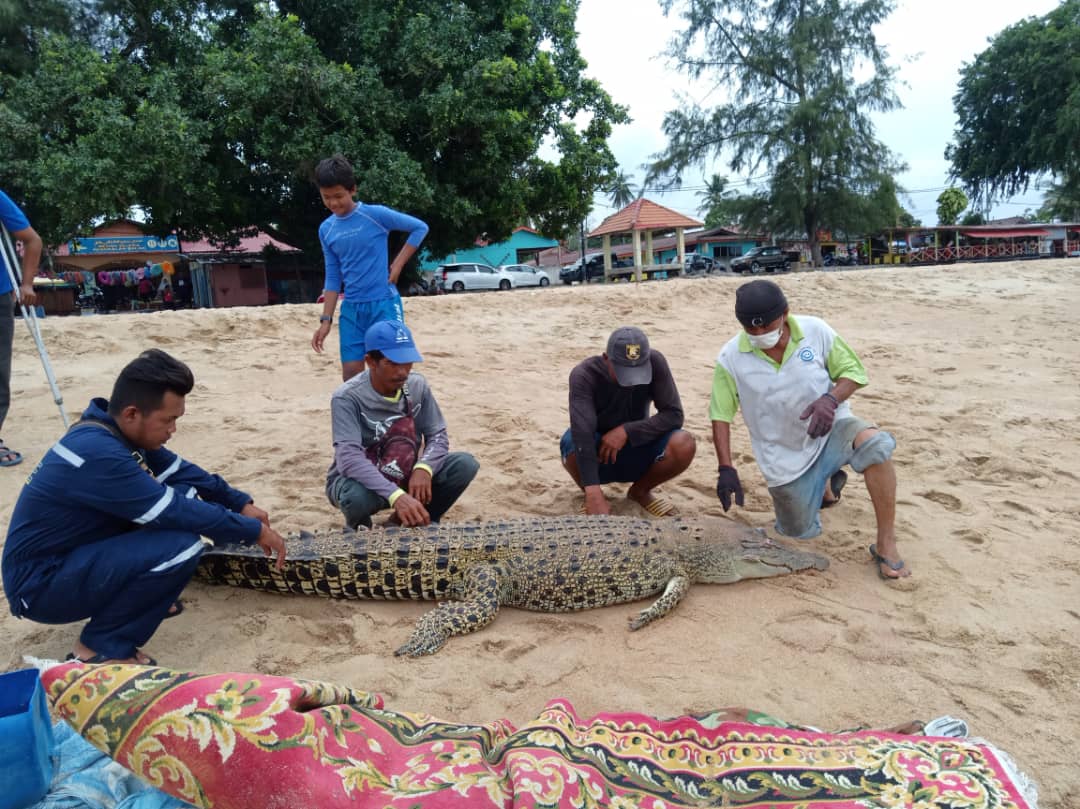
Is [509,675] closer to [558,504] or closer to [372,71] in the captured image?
[558,504]

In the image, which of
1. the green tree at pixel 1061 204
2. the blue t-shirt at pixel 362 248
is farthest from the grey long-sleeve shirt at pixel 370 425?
the green tree at pixel 1061 204

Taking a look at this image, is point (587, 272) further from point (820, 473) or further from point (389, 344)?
point (389, 344)

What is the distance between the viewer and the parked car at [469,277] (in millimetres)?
27953

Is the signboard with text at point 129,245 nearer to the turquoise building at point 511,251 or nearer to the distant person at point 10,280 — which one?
the turquoise building at point 511,251

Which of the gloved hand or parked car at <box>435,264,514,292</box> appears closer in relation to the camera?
the gloved hand

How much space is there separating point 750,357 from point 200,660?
2.94 m

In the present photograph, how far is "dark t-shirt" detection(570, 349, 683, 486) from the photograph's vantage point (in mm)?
4078

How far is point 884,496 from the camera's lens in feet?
11.4

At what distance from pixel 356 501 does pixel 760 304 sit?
2.30m

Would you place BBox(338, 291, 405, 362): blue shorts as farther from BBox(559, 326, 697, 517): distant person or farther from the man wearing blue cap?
BBox(559, 326, 697, 517): distant person

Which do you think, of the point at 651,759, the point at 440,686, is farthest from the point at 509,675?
the point at 651,759

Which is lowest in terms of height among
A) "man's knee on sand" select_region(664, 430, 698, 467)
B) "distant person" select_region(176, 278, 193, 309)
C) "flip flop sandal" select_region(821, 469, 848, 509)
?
"flip flop sandal" select_region(821, 469, 848, 509)

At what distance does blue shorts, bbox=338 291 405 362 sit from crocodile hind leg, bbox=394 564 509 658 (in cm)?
187

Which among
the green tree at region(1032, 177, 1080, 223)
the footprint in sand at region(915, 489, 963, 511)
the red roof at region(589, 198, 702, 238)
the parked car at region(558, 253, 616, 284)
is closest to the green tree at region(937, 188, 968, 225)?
the green tree at region(1032, 177, 1080, 223)
